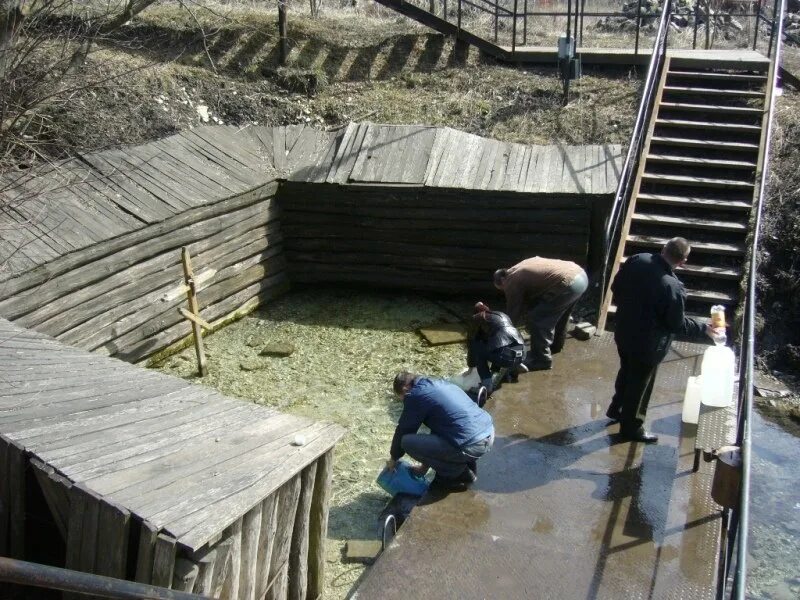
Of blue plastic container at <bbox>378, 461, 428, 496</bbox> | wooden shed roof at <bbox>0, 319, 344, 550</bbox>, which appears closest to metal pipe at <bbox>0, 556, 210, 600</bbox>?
wooden shed roof at <bbox>0, 319, 344, 550</bbox>

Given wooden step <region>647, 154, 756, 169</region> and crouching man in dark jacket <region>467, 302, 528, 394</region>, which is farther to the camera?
wooden step <region>647, 154, 756, 169</region>

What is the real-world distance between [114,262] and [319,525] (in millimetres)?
4596

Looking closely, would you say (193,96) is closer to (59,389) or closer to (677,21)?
(59,389)

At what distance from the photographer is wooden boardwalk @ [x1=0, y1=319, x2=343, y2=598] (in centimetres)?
420

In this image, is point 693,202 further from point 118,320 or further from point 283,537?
point 283,537

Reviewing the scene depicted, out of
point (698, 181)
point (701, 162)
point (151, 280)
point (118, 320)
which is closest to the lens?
point (118, 320)

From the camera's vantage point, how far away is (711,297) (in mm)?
9820

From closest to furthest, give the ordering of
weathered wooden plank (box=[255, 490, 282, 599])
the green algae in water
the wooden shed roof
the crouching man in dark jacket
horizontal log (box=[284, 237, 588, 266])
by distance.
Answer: the wooden shed roof, weathered wooden plank (box=[255, 490, 282, 599]), the crouching man in dark jacket, the green algae in water, horizontal log (box=[284, 237, 588, 266])

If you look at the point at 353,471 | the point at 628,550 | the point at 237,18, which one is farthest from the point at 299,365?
the point at 237,18

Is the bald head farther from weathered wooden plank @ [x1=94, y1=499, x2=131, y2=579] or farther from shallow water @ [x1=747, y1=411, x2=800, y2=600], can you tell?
weathered wooden plank @ [x1=94, y1=499, x2=131, y2=579]

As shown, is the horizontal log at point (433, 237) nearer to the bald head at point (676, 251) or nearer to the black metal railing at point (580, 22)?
the bald head at point (676, 251)

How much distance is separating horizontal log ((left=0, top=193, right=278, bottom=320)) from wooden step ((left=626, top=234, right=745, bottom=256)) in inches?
193

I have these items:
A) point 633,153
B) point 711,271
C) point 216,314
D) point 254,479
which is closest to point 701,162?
point 633,153

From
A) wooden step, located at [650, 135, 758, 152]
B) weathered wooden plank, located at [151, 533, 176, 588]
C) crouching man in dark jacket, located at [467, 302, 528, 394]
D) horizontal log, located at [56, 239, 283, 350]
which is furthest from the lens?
wooden step, located at [650, 135, 758, 152]
